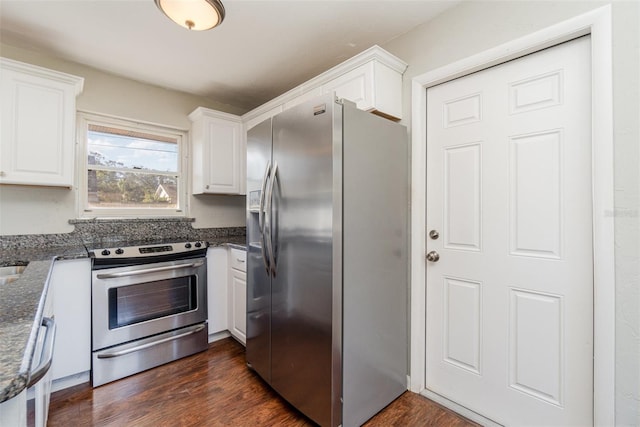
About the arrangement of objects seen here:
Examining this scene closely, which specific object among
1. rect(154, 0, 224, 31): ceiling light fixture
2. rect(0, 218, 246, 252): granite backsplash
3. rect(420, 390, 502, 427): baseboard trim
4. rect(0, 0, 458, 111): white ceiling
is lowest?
rect(420, 390, 502, 427): baseboard trim

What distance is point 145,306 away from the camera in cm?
226

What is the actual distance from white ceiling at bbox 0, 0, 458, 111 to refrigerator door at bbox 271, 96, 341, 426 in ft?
2.39

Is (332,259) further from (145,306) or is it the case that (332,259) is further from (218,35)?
(218,35)

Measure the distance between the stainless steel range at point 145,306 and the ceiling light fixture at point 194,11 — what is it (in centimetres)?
160

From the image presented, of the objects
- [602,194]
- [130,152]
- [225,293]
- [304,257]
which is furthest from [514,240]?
[130,152]

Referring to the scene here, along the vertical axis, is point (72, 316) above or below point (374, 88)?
below

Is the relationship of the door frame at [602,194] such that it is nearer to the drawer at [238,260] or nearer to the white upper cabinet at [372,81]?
the white upper cabinet at [372,81]

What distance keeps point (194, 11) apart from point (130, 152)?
188 cm

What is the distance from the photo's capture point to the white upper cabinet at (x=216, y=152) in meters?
2.96

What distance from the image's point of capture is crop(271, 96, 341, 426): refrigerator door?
1.54m

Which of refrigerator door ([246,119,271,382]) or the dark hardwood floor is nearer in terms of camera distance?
the dark hardwood floor

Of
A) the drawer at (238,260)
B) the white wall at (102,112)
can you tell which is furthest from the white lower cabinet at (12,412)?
the white wall at (102,112)

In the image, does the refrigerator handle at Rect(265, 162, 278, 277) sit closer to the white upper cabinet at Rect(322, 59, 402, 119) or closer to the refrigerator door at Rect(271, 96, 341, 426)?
the refrigerator door at Rect(271, 96, 341, 426)

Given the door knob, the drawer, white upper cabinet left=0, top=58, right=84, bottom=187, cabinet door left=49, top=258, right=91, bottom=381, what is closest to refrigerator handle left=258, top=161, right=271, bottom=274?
the drawer
